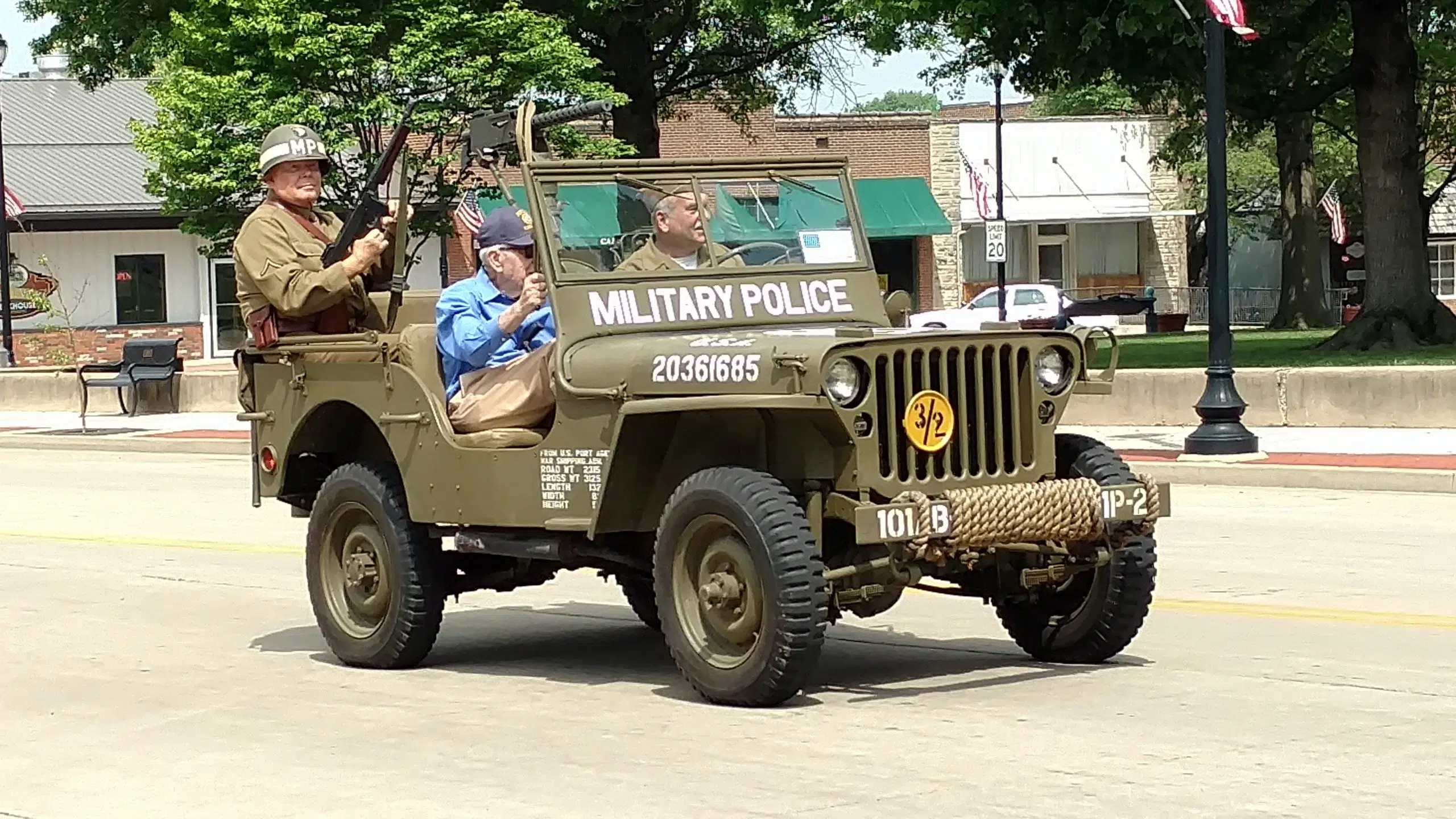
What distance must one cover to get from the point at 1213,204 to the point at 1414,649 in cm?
1131

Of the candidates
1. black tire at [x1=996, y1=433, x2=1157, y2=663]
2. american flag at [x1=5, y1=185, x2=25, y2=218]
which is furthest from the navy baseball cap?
american flag at [x1=5, y1=185, x2=25, y2=218]

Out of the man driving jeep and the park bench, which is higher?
the man driving jeep

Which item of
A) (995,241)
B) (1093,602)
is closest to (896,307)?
(1093,602)

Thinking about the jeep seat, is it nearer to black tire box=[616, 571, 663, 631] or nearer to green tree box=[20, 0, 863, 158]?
black tire box=[616, 571, 663, 631]

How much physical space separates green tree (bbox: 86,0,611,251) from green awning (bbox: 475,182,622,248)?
2194 centimetres

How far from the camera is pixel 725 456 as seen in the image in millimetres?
8305

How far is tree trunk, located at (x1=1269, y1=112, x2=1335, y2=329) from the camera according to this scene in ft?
166

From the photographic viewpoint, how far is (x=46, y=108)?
56969 millimetres

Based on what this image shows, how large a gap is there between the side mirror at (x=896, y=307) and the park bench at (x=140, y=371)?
79.2 ft

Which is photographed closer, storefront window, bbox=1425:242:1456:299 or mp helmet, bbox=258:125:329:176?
mp helmet, bbox=258:125:329:176

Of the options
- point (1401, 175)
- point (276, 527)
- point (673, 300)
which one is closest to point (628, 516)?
point (673, 300)

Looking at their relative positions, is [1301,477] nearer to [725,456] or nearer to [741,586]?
[725,456]

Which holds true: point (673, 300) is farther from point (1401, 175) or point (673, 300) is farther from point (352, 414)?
point (1401, 175)

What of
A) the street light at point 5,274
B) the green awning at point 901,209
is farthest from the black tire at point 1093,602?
the green awning at point 901,209
